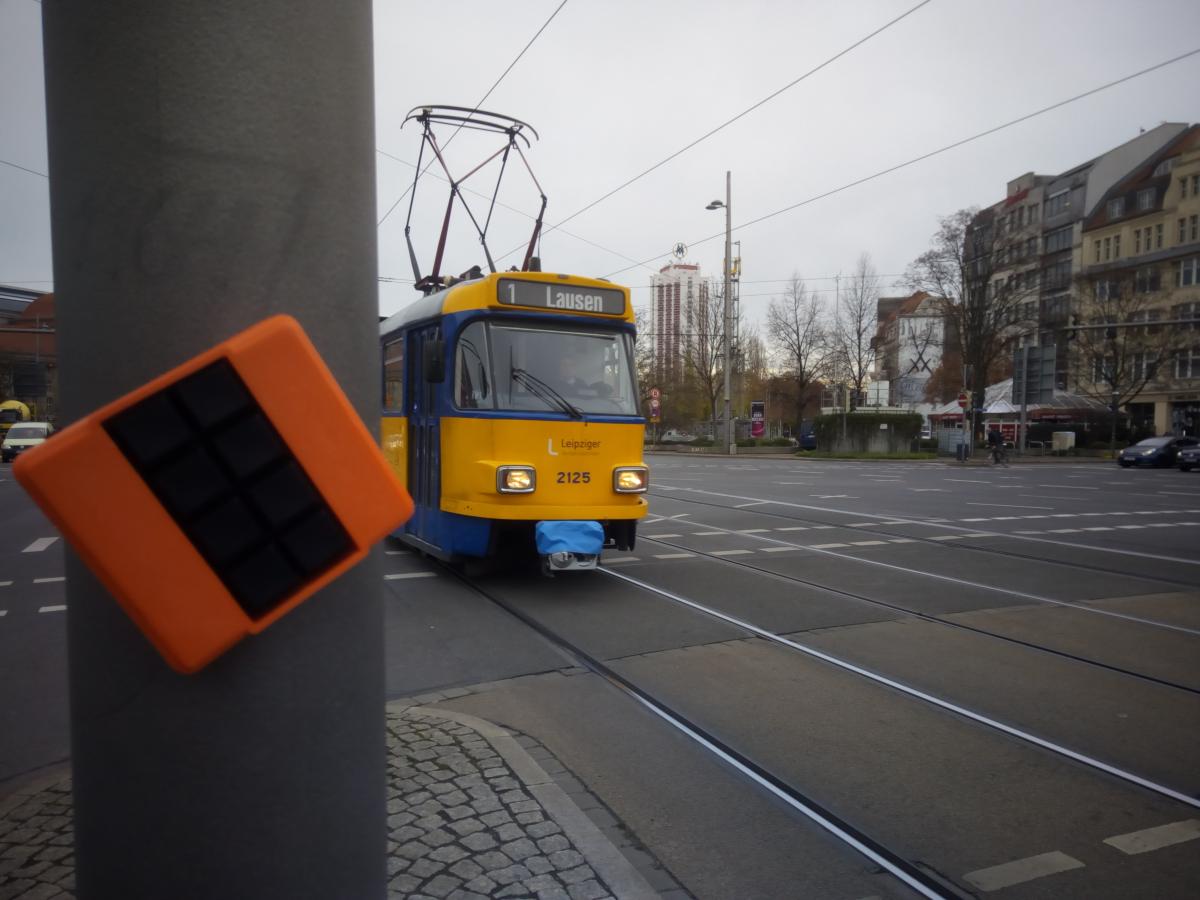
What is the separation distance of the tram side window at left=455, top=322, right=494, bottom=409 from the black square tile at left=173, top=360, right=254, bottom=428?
6697 millimetres

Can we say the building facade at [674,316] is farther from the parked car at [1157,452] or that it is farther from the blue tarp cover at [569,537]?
the blue tarp cover at [569,537]

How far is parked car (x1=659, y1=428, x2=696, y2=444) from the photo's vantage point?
64.0 m

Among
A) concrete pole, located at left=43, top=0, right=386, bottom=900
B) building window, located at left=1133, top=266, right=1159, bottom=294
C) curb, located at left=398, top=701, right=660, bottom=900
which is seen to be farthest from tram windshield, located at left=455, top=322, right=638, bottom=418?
building window, located at left=1133, top=266, right=1159, bottom=294

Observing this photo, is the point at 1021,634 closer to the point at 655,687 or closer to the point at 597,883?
the point at 655,687

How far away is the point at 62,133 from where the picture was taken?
1294 millimetres

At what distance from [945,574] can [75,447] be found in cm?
915

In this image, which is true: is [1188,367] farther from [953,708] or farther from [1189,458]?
[953,708]

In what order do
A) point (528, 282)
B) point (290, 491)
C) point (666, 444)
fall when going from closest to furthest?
point (290, 491) → point (528, 282) → point (666, 444)

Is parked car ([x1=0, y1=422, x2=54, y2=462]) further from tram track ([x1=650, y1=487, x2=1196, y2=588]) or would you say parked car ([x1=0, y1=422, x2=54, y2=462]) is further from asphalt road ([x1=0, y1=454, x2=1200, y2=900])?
tram track ([x1=650, y1=487, x2=1196, y2=588])

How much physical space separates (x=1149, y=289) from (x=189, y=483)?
228ft

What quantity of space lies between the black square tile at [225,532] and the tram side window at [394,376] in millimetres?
8774

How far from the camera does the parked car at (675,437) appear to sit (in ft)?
210

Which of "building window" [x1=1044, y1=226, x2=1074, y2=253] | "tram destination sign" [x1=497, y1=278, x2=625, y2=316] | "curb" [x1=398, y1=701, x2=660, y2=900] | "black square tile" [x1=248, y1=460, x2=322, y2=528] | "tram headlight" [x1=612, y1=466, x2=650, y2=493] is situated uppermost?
"building window" [x1=1044, y1=226, x2=1074, y2=253]

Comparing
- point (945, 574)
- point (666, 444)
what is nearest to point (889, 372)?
point (666, 444)
